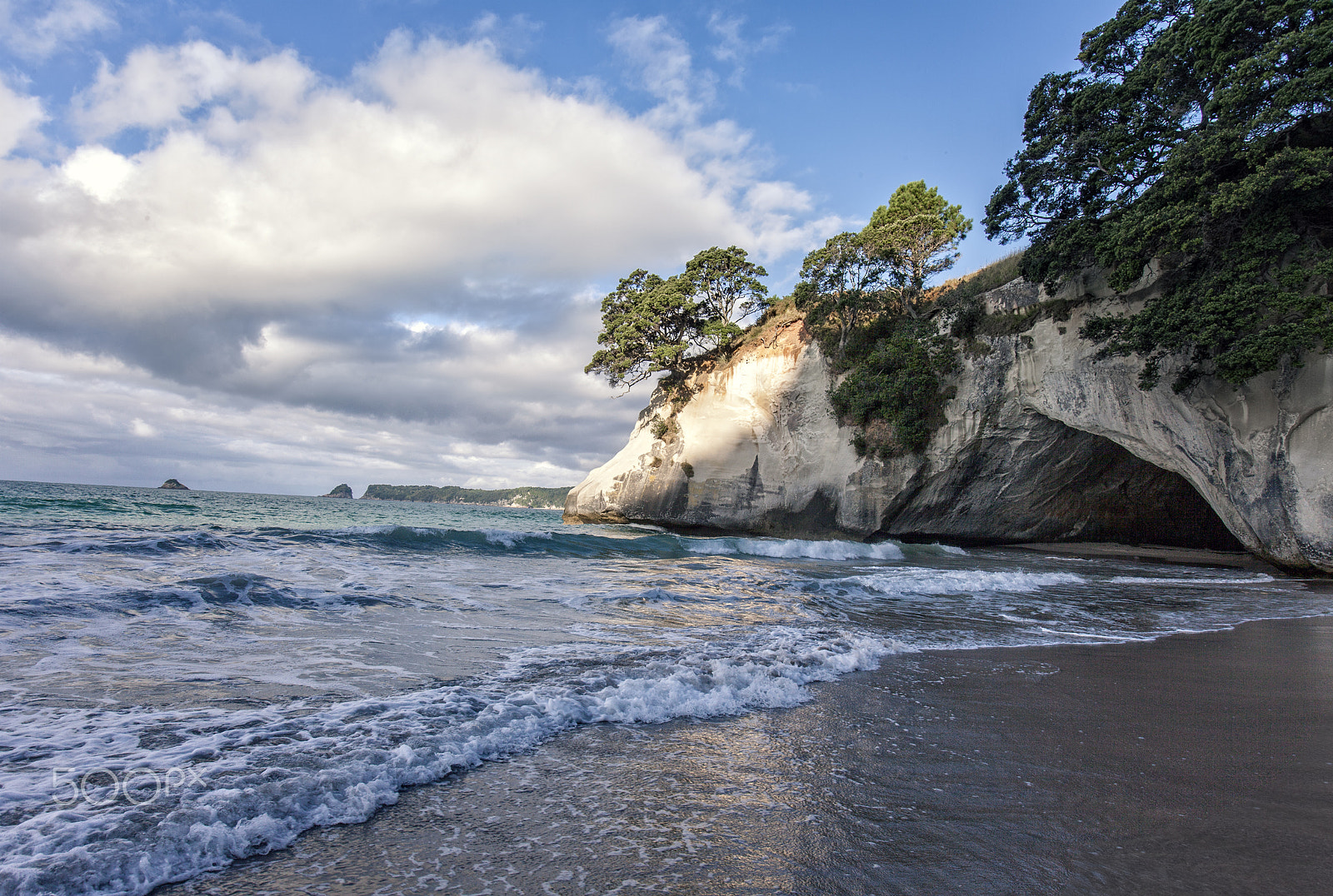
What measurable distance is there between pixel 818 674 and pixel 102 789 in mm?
4247

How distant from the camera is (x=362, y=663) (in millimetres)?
4672

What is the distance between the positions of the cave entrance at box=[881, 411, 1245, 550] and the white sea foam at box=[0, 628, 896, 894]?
1734 centimetres

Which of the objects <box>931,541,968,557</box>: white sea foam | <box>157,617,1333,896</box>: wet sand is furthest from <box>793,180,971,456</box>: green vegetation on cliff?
<box>157,617,1333,896</box>: wet sand

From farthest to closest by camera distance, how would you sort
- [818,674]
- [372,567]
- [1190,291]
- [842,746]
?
[1190,291]
[372,567]
[818,674]
[842,746]

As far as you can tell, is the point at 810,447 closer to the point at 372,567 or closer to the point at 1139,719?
the point at 372,567

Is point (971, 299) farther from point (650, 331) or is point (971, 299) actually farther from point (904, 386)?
point (650, 331)

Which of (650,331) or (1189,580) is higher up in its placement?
(650,331)

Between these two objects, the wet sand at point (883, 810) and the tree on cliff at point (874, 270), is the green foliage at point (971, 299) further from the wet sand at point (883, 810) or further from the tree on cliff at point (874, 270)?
the wet sand at point (883, 810)

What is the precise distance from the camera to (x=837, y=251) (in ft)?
75.2

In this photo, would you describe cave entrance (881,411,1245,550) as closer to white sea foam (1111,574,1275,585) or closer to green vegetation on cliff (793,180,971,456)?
green vegetation on cliff (793,180,971,456)

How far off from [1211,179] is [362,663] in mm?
16675

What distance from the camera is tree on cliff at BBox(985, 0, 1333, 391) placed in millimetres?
11117

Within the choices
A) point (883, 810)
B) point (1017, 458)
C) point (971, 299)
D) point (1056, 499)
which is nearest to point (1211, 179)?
point (971, 299)

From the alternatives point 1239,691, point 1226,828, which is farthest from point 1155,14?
point 1226,828
